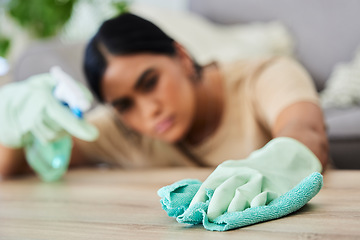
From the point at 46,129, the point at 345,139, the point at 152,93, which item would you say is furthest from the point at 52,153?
the point at 345,139

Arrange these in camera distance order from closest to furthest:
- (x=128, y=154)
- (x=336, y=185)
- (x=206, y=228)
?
(x=206, y=228), (x=336, y=185), (x=128, y=154)

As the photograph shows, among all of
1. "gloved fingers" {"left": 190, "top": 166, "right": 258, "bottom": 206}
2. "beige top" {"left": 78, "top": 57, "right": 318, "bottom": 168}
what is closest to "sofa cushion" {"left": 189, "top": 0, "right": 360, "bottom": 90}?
"beige top" {"left": 78, "top": 57, "right": 318, "bottom": 168}

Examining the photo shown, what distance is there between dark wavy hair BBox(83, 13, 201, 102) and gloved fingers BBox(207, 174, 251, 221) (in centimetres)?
62

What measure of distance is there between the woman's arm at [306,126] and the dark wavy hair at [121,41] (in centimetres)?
34

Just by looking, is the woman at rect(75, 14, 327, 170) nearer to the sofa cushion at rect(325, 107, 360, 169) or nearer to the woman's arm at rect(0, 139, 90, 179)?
the woman's arm at rect(0, 139, 90, 179)

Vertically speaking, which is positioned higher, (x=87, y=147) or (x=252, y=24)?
(x=252, y=24)

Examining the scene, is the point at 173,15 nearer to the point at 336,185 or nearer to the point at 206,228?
the point at 336,185

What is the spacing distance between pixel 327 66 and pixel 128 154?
3.53ft

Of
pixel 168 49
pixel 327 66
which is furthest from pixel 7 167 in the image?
pixel 327 66

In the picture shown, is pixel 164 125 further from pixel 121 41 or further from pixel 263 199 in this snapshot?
pixel 263 199

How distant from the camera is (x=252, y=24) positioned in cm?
222

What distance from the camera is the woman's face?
1077 millimetres

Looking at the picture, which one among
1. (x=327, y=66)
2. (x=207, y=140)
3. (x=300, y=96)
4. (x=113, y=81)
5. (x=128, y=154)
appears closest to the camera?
(x=300, y=96)

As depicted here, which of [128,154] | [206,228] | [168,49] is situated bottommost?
→ [128,154]
